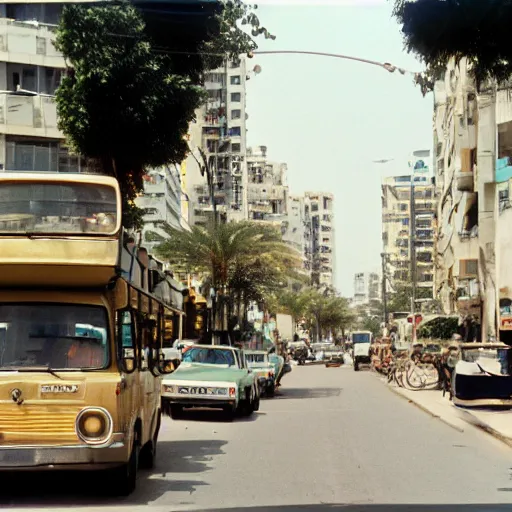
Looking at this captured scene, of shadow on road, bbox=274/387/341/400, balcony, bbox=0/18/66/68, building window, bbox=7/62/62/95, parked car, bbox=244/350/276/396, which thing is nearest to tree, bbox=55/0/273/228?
parked car, bbox=244/350/276/396

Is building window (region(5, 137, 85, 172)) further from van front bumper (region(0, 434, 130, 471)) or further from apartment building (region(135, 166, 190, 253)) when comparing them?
van front bumper (region(0, 434, 130, 471))

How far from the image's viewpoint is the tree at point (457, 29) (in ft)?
43.5

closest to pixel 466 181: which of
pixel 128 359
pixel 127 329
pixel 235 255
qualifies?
pixel 235 255

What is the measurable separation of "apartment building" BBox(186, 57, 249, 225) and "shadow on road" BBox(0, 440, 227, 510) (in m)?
75.3

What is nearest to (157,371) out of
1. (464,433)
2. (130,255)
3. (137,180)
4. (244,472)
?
(244,472)

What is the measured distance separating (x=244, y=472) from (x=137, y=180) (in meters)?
14.5

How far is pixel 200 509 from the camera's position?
450 inches

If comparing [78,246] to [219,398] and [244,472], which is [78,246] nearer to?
[244,472]

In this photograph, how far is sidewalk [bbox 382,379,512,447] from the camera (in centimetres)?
2173

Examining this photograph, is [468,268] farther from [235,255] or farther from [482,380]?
[482,380]

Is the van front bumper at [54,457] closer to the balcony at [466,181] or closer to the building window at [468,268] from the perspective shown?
the balcony at [466,181]

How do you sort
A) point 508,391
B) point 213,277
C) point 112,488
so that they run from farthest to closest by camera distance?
point 213,277 < point 508,391 < point 112,488

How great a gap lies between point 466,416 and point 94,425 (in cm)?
1622

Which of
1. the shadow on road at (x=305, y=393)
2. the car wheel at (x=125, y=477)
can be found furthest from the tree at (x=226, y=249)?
the car wheel at (x=125, y=477)
